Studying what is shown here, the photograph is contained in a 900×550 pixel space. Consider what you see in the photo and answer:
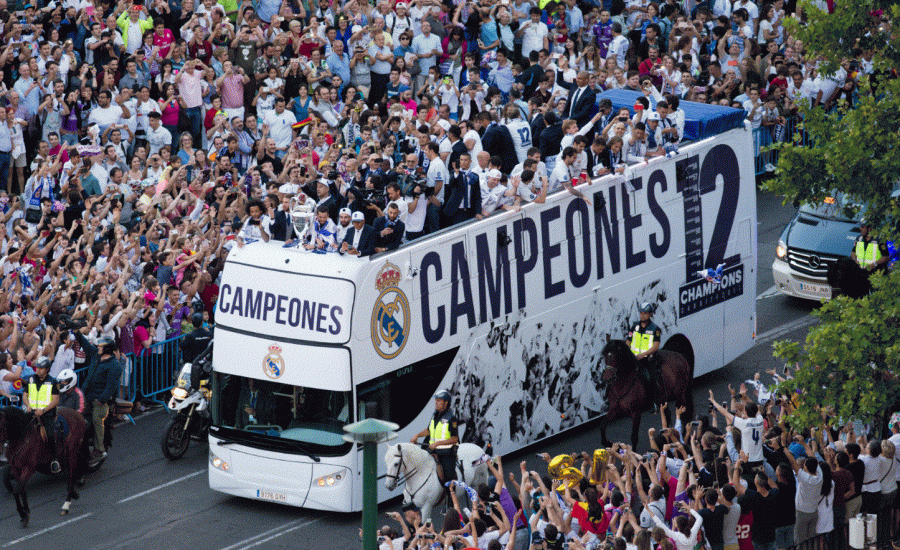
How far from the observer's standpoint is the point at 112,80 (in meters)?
27.2

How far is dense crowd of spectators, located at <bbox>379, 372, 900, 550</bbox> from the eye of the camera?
52.0ft

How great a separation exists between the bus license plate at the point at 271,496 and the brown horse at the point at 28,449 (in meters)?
2.52

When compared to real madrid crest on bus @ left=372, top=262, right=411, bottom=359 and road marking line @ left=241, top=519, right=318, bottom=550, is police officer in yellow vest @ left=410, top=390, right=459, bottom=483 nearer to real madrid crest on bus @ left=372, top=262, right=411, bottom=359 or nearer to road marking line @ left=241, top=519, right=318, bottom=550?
real madrid crest on bus @ left=372, top=262, right=411, bottom=359

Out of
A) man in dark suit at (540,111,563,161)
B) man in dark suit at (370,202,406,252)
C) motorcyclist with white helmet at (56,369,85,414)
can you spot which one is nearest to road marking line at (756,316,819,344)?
man in dark suit at (540,111,563,161)

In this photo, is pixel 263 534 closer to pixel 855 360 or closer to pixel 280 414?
pixel 280 414

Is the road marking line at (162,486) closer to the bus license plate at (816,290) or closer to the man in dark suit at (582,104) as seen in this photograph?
the man in dark suit at (582,104)

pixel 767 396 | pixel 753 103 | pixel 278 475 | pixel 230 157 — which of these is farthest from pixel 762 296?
pixel 278 475

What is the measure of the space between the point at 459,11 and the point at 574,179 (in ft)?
36.6

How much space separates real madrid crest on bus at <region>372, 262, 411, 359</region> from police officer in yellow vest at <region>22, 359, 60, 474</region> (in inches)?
169

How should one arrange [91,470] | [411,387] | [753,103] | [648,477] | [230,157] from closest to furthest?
[648,477] < [411,387] < [91,470] < [230,157] < [753,103]

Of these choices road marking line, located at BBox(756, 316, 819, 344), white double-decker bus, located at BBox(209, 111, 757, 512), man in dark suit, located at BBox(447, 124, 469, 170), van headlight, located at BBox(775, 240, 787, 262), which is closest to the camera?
white double-decker bus, located at BBox(209, 111, 757, 512)

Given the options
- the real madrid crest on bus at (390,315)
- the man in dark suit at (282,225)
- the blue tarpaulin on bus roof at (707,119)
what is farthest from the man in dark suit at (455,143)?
the real madrid crest on bus at (390,315)

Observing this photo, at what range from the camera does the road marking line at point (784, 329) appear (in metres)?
25.8

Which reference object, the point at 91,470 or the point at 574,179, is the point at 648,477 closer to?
the point at 574,179
